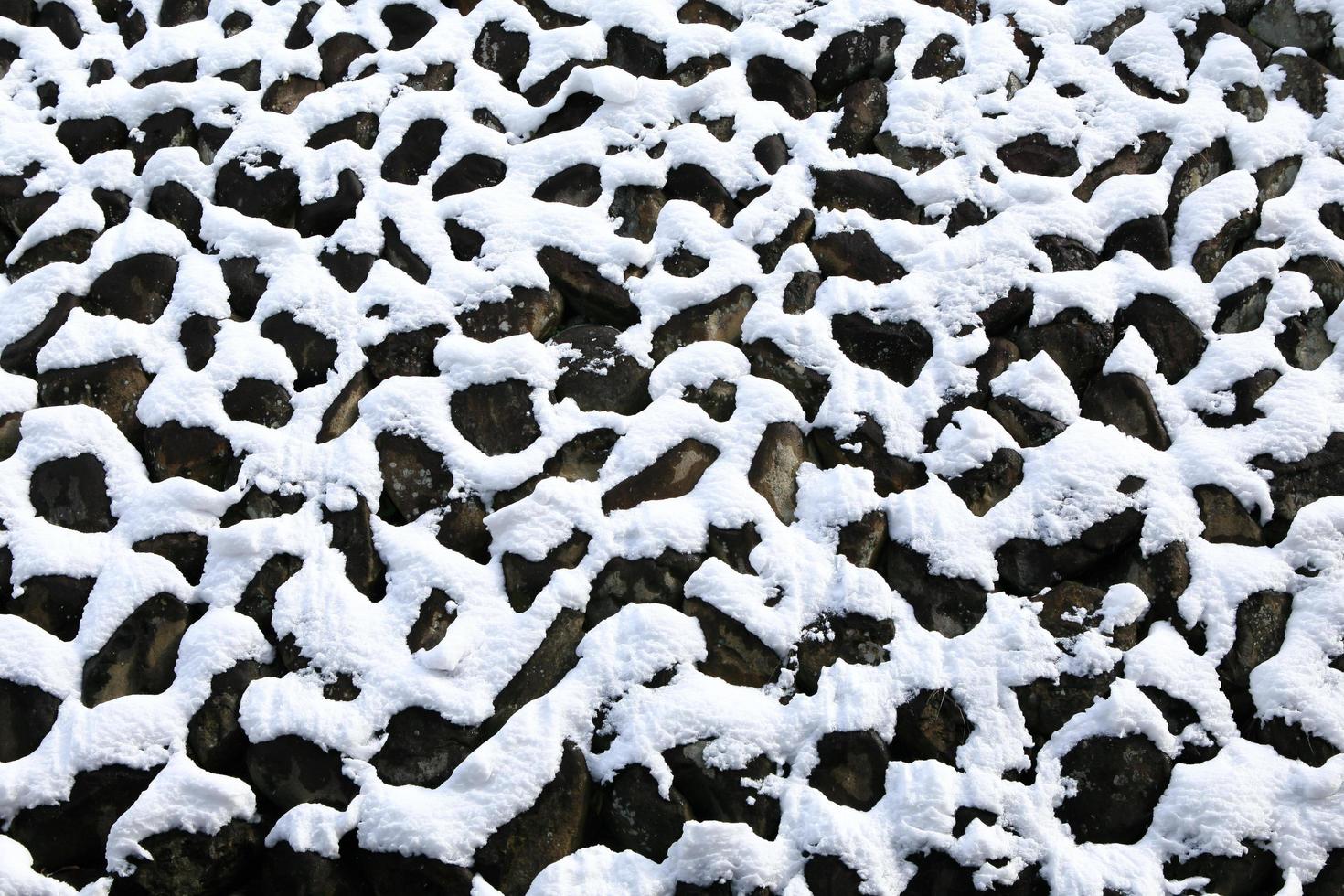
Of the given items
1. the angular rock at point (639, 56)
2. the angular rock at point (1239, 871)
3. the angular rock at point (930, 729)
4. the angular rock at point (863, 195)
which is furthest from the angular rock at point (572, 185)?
the angular rock at point (1239, 871)

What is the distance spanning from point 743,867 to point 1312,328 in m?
1.05

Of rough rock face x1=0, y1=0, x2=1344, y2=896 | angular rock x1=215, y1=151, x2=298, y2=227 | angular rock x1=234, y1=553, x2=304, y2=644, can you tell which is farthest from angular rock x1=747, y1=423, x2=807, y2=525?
angular rock x1=215, y1=151, x2=298, y2=227

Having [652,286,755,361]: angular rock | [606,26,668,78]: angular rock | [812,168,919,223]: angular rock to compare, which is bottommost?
[652,286,755,361]: angular rock

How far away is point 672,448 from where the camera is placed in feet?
4.58

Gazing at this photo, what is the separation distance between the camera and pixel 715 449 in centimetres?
140

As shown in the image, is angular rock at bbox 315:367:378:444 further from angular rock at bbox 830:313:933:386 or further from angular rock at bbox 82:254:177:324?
angular rock at bbox 830:313:933:386

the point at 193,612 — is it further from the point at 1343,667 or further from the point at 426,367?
the point at 1343,667

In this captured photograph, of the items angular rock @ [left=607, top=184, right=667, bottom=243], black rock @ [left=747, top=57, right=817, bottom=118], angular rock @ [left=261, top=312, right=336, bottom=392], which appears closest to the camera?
angular rock @ [left=261, top=312, right=336, bottom=392]

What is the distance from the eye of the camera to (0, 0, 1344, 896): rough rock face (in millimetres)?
1200

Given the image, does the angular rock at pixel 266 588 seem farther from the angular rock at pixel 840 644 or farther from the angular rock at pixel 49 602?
the angular rock at pixel 840 644

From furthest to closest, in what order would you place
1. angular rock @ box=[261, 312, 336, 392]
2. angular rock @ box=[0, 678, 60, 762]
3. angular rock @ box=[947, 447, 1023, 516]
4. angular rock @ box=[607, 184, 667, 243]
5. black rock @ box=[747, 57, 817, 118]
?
black rock @ box=[747, 57, 817, 118]
angular rock @ box=[607, 184, 667, 243]
angular rock @ box=[261, 312, 336, 392]
angular rock @ box=[947, 447, 1023, 516]
angular rock @ box=[0, 678, 60, 762]

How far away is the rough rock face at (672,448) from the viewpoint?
1200 millimetres

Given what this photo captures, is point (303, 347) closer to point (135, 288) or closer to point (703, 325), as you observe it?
point (135, 288)

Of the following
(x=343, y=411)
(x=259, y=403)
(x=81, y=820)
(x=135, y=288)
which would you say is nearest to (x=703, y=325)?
(x=343, y=411)
